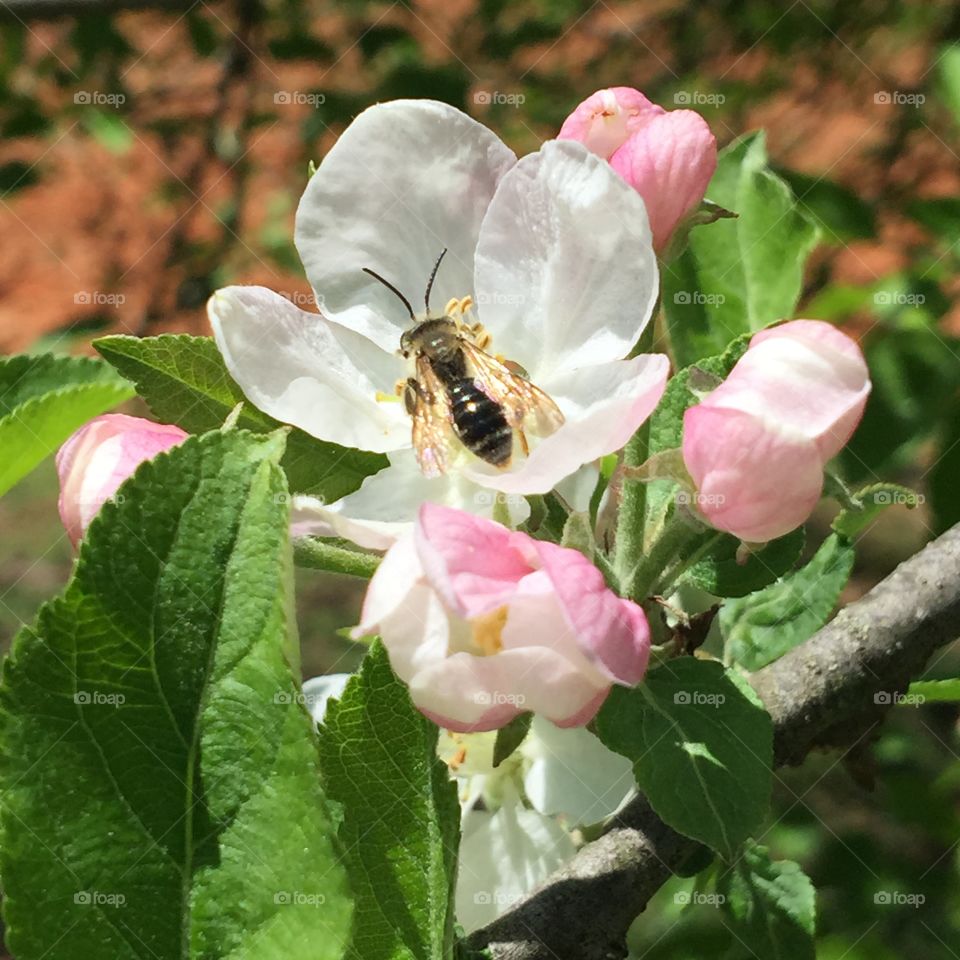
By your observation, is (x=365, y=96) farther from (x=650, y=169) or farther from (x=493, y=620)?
(x=493, y=620)

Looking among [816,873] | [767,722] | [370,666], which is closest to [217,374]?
[370,666]

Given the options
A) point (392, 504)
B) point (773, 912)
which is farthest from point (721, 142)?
point (392, 504)

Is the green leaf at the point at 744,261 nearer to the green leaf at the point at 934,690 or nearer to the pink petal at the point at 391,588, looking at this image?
the green leaf at the point at 934,690

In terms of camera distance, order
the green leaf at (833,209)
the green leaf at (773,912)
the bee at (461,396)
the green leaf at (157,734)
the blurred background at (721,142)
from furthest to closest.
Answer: the green leaf at (833,209)
the blurred background at (721,142)
the green leaf at (773,912)
the bee at (461,396)
the green leaf at (157,734)

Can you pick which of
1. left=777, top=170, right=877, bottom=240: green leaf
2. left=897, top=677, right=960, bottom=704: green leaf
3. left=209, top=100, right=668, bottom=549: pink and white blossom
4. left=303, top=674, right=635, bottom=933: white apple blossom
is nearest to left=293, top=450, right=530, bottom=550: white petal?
left=209, top=100, right=668, bottom=549: pink and white blossom

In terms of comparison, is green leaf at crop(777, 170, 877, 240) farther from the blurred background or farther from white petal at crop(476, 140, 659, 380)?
white petal at crop(476, 140, 659, 380)

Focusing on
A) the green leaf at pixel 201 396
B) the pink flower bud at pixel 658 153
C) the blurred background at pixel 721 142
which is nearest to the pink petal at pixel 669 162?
the pink flower bud at pixel 658 153
